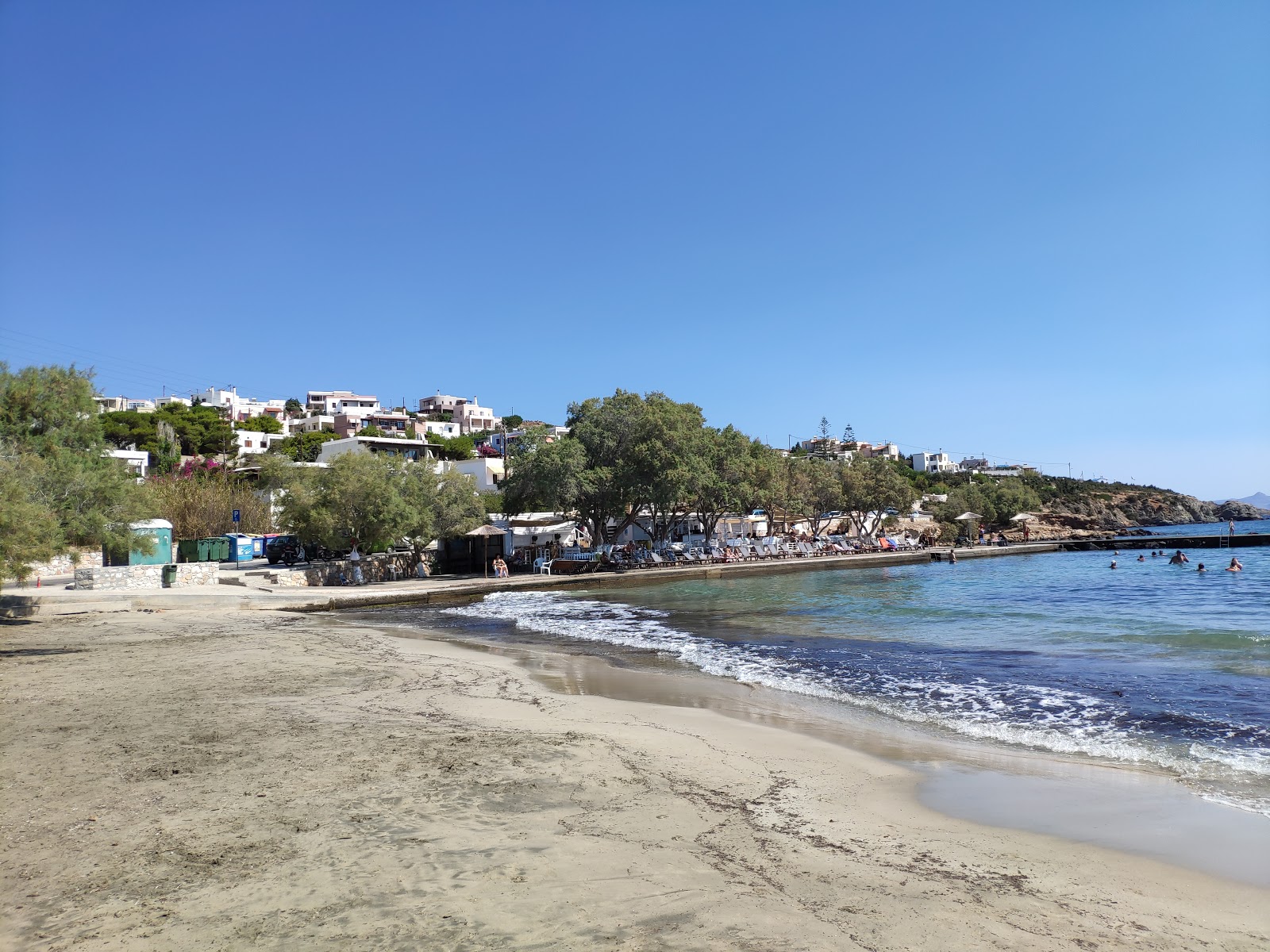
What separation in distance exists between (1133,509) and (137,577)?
157 meters

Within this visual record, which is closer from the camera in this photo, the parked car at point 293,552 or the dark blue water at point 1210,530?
the parked car at point 293,552

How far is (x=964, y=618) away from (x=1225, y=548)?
60427 mm

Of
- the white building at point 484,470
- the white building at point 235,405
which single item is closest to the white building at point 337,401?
the white building at point 235,405

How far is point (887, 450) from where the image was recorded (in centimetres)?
18500

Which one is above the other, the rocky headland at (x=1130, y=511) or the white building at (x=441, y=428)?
the white building at (x=441, y=428)

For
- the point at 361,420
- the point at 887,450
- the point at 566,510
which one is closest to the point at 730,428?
the point at 566,510

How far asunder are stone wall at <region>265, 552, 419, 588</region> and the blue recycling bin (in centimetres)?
945

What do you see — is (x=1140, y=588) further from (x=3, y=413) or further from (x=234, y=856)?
(x=3, y=413)

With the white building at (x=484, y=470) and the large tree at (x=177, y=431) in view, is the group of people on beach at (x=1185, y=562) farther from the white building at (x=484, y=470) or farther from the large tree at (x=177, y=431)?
the large tree at (x=177, y=431)

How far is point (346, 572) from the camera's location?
31.9 meters

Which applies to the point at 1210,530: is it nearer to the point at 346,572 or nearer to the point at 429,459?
the point at 429,459

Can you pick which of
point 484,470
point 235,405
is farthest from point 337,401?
point 484,470

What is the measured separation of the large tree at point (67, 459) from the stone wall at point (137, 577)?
20.3ft

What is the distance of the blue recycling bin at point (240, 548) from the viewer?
38812 millimetres
